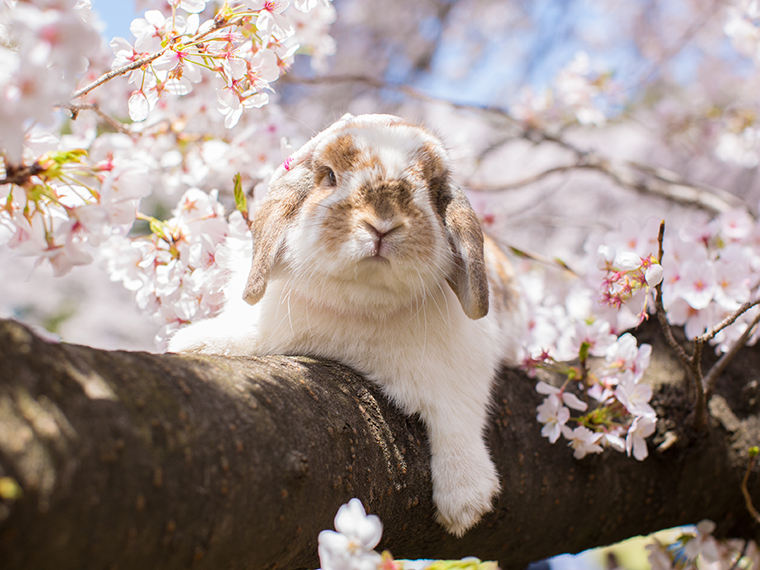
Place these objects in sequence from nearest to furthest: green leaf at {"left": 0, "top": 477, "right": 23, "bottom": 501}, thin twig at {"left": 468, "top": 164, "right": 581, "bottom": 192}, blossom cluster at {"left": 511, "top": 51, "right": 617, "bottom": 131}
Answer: green leaf at {"left": 0, "top": 477, "right": 23, "bottom": 501} < thin twig at {"left": 468, "top": 164, "right": 581, "bottom": 192} < blossom cluster at {"left": 511, "top": 51, "right": 617, "bottom": 131}

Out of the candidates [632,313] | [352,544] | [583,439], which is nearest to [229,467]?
[352,544]

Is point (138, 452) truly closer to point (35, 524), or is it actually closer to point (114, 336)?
point (35, 524)

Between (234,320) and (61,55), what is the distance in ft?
3.48

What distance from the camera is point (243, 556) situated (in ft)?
3.19

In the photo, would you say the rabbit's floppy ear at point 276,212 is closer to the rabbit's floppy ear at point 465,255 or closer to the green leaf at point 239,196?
the green leaf at point 239,196

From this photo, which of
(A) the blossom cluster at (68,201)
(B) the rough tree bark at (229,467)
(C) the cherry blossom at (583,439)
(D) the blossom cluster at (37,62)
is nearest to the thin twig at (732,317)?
→ (C) the cherry blossom at (583,439)

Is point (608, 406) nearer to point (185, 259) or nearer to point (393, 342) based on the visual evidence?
point (393, 342)

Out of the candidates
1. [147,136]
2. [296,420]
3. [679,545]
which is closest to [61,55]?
[296,420]

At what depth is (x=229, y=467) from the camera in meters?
0.94

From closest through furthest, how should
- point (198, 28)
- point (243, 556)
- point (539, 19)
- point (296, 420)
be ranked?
point (243, 556)
point (296, 420)
point (198, 28)
point (539, 19)

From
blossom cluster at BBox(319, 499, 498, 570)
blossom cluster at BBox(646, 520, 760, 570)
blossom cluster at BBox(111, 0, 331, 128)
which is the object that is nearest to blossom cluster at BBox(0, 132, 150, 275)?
blossom cluster at BBox(111, 0, 331, 128)

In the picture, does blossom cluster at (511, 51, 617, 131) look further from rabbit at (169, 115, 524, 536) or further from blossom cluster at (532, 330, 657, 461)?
rabbit at (169, 115, 524, 536)

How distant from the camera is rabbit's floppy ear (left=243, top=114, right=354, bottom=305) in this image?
1505mm

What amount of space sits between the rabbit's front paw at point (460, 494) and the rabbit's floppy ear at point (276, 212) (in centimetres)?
69
